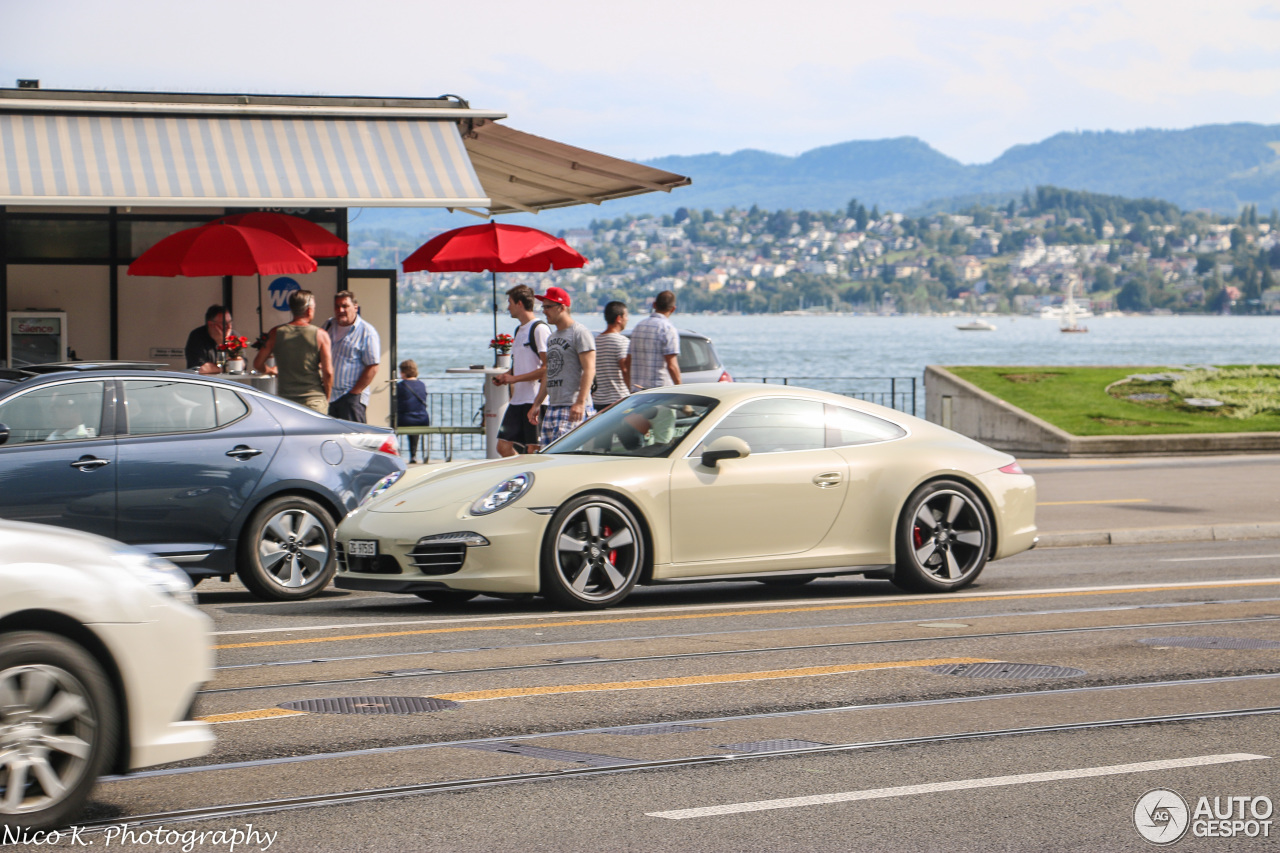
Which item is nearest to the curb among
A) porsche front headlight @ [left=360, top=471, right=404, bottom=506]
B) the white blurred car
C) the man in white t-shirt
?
the man in white t-shirt

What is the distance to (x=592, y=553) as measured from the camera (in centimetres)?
889

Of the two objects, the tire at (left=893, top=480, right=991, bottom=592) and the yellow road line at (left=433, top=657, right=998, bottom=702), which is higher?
the tire at (left=893, top=480, right=991, bottom=592)

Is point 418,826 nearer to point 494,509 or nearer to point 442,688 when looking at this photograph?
point 442,688

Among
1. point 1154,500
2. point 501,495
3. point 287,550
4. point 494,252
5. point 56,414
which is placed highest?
point 494,252

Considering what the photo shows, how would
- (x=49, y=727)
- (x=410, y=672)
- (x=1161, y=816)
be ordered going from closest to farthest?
(x=49, y=727), (x=1161, y=816), (x=410, y=672)

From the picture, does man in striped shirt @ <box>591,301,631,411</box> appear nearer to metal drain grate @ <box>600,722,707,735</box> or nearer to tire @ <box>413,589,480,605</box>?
tire @ <box>413,589,480,605</box>

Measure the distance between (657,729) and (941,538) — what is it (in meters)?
4.36

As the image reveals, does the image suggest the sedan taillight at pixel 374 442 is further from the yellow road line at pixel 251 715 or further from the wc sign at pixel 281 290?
the wc sign at pixel 281 290

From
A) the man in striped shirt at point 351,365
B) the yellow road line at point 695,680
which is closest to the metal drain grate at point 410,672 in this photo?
the yellow road line at point 695,680

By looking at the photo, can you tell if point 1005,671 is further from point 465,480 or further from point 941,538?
point 465,480

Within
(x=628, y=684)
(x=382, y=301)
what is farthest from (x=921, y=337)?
(x=628, y=684)

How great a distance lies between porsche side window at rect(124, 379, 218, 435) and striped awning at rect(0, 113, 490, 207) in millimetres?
5624

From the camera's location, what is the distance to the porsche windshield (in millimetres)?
9398

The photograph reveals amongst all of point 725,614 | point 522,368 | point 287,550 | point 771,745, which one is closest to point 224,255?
point 522,368
